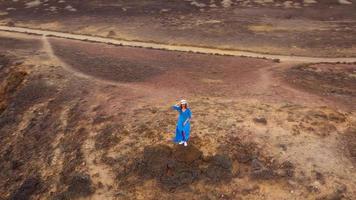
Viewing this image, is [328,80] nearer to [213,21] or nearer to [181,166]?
[181,166]

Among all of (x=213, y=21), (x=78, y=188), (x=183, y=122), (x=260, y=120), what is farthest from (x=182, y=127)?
(x=213, y=21)

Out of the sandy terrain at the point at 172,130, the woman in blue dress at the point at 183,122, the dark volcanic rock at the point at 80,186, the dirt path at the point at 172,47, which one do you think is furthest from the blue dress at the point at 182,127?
the dirt path at the point at 172,47

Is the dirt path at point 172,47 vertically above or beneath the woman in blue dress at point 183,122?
beneath

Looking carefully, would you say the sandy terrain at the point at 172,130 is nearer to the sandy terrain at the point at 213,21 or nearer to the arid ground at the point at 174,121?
the arid ground at the point at 174,121

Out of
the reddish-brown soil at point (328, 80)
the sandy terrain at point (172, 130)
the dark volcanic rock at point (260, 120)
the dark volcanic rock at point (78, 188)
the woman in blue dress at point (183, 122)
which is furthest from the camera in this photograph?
the reddish-brown soil at point (328, 80)

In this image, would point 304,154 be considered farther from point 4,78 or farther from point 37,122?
point 4,78
